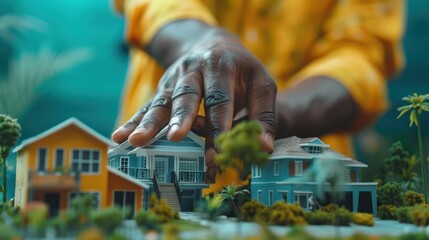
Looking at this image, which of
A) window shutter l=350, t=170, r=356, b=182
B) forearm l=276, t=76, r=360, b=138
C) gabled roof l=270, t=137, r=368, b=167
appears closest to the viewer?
gabled roof l=270, t=137, r=368, b=167

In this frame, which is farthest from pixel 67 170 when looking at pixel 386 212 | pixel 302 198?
pixel 386 212

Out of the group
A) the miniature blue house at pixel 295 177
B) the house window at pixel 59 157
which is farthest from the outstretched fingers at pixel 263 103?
the house window at pixel 59 157

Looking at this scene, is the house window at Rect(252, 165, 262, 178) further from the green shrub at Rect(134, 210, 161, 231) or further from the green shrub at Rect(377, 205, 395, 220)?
the green shrub at Rect(134, 210, 161, 231)

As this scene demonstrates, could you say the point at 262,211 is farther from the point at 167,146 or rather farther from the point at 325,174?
the point at 167,146

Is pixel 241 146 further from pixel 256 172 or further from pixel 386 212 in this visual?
pixel 386 212

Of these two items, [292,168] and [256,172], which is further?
[256,172]

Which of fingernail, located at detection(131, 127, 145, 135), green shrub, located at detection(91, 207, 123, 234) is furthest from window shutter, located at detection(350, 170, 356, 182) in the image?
green shrub, located at detection(91, 207, 123, 234)

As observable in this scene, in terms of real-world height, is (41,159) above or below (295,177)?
above
